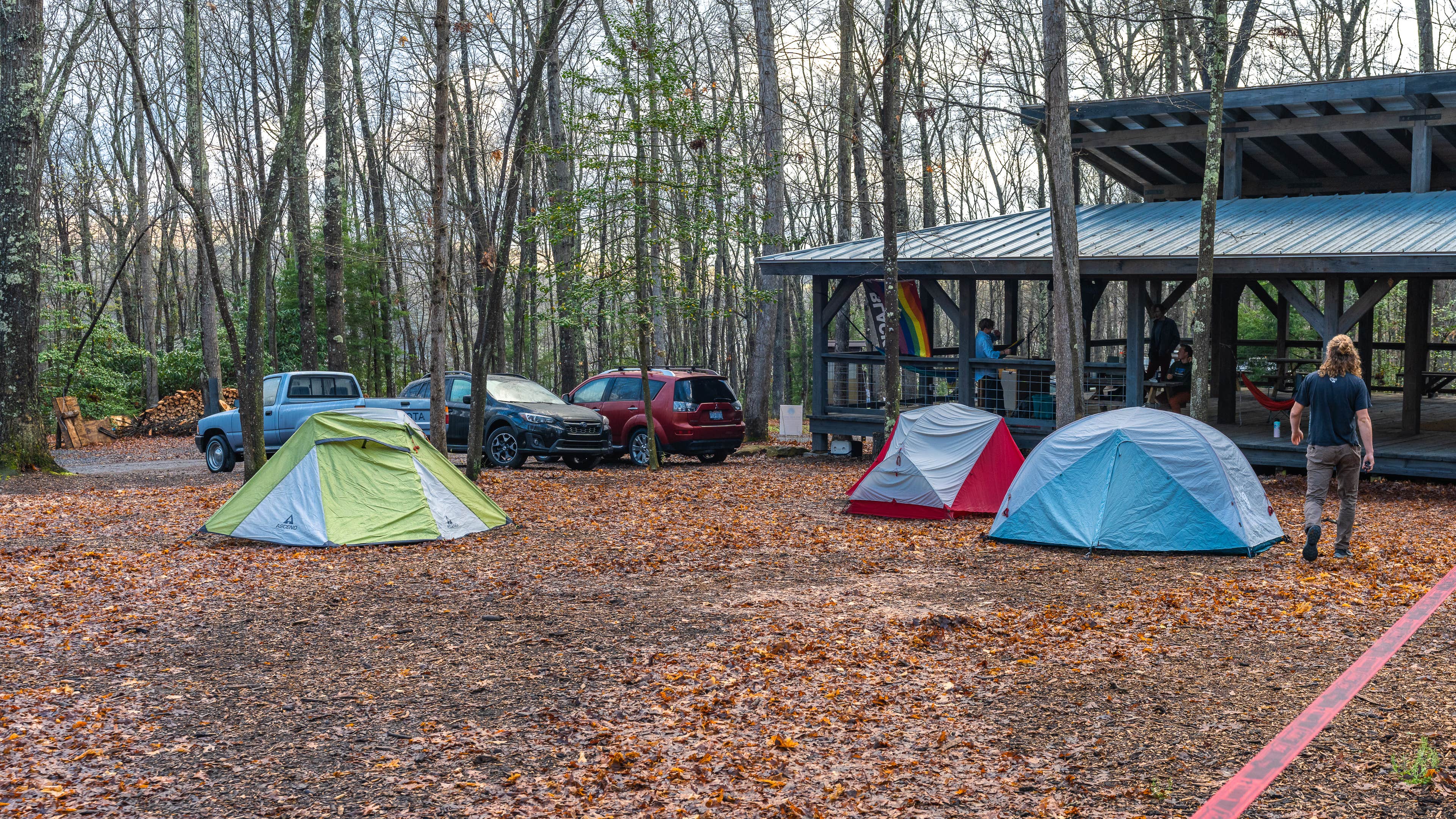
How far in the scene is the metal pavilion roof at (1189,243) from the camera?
1312cm

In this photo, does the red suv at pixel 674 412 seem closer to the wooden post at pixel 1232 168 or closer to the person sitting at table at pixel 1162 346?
the person sitting at table at pixel 1162 346

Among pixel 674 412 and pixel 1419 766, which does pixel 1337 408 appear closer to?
pixel 1419 766

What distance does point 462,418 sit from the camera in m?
17.0

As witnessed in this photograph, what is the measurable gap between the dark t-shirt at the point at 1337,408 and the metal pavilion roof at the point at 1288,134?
8.64 meters

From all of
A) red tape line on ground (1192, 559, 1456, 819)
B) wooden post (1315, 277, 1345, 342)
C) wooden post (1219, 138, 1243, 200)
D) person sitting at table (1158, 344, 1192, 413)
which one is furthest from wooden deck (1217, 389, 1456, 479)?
red tape line on ground (1192, 559, 1456, 819)

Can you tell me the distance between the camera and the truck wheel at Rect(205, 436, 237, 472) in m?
16.2

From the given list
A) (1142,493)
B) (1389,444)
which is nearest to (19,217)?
(1142,493)

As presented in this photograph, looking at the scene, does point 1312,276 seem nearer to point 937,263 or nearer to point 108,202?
point 937,263

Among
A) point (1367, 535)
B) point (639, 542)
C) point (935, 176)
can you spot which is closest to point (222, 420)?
point (639, 542)

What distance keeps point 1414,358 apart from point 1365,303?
2976 mm

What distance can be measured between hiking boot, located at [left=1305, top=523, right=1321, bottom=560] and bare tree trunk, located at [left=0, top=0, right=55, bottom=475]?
14.9 m

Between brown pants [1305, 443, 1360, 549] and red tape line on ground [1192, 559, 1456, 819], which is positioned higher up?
brown pants [1305, 443, 1360, 549]

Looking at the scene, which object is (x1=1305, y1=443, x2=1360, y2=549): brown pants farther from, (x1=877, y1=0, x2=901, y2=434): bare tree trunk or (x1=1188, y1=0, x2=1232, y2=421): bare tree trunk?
(x1=877, y1=0, x2=901, y2=434): bare tree trunk

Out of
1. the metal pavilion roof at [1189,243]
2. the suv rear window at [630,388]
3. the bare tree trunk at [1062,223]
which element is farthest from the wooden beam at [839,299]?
the bare tree trunk at [1062,223]
